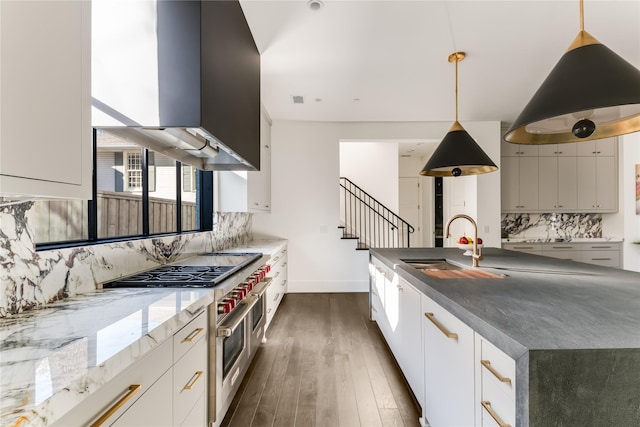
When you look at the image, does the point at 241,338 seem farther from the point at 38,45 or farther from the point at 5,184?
the point at 38,45

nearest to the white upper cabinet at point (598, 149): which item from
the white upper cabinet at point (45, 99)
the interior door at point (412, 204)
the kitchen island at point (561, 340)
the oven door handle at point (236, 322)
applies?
the interior door at point (412, 204)

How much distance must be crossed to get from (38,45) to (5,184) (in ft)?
1.27

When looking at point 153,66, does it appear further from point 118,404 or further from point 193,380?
point 193,380

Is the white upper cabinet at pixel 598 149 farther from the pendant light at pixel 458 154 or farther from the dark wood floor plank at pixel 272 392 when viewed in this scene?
the dark wood floor plank at pixel 272 392

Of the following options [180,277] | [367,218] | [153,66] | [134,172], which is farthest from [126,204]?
[367,218]

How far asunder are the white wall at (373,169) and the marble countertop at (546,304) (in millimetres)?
5001

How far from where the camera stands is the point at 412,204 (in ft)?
26.7

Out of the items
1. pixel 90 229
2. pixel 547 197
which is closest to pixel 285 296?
pixel 90 229

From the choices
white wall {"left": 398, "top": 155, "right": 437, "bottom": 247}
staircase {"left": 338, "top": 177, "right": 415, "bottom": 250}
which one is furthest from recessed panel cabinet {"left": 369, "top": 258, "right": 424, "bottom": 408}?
white wall {"left": 398, "top": 155, "right": 437, "bottom": 247}

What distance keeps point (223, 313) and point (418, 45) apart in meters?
2.90

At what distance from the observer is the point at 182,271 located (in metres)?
1.96

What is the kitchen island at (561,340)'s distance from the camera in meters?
0.80

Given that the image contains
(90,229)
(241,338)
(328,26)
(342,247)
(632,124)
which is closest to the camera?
(632,124)

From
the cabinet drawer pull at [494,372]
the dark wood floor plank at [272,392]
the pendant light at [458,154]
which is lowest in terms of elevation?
the dark wood floor plank at [272,392]
